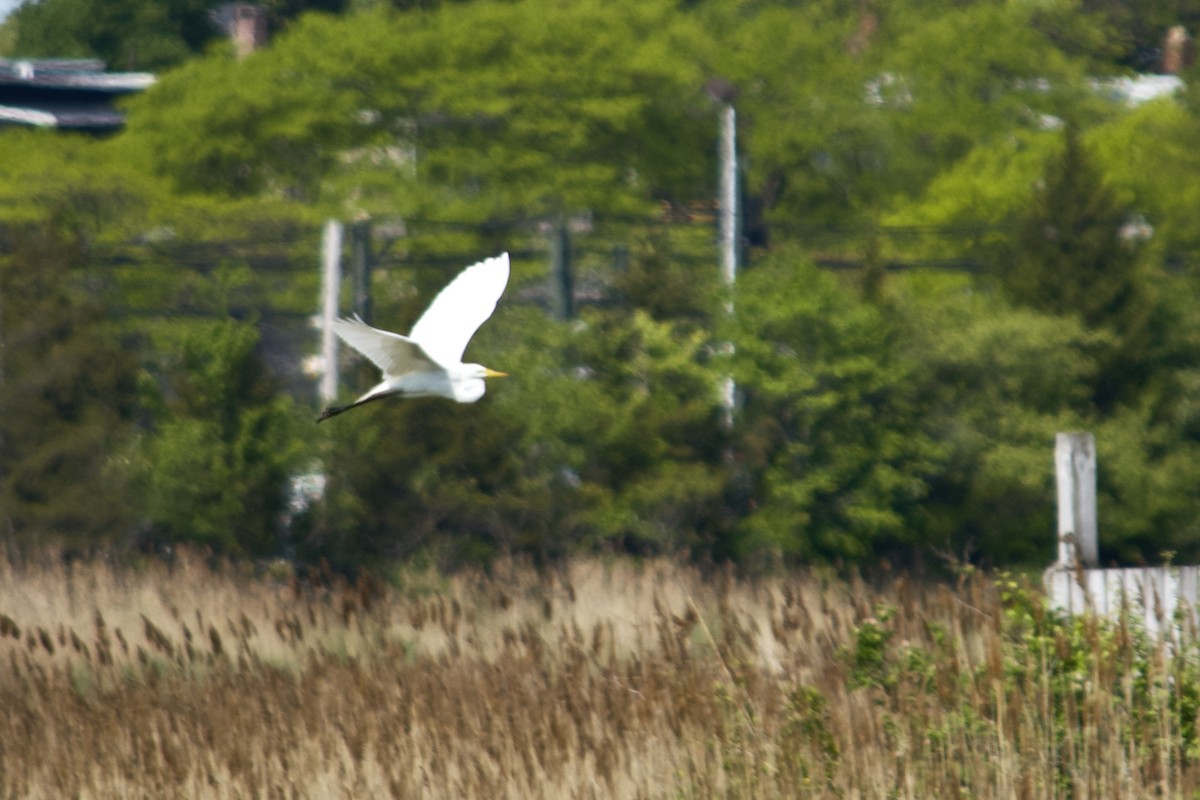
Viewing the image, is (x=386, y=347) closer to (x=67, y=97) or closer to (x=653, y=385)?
(x=653, y=385)

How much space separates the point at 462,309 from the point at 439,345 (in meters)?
0.28

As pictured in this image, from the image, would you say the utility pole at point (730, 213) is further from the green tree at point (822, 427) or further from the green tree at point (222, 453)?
the green tree at point (222, 453)

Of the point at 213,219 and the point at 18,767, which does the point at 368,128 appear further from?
the point at 18,767

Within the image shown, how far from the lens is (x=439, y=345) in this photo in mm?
9039

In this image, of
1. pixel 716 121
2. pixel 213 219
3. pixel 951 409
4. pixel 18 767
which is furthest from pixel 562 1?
pixel 18 767

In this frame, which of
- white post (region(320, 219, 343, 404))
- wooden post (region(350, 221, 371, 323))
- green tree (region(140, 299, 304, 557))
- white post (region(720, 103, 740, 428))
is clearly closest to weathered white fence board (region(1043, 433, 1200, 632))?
green tree (region(140, 299, 304, 557))

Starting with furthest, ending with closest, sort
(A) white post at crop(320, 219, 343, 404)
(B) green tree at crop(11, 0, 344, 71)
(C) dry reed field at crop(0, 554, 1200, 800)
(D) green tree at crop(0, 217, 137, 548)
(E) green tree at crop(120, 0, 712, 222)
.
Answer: (B) green tree at crop(11, 0, 344, 71) < (E) green tree at crop(120, 0, 712, 222) < (A) white post at crop(320, 219, 343, 404) < (D) green tree at crop(0, 217, 137, 548) < (C) dry reed field at crop(0, 554, 1200, 800)

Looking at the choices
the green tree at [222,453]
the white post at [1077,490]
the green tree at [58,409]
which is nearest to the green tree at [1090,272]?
the green tree at [222,453]

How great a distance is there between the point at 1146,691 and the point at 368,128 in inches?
981

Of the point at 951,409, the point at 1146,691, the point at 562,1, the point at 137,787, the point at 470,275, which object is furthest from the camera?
the point at 562,1

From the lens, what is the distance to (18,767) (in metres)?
8.05

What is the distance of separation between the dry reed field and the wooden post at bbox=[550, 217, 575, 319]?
10.2 metres

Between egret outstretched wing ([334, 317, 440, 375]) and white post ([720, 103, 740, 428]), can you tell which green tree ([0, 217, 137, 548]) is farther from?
egret outstretched wing ([334, 317, 440, 375])

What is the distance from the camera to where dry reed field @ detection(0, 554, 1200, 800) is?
6586 mm
